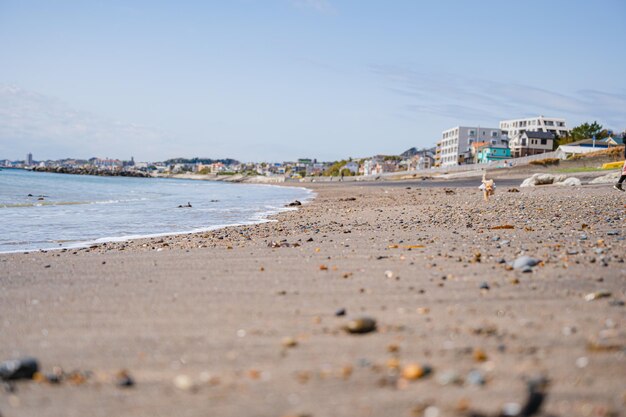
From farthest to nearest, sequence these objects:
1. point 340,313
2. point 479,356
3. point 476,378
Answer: point 340,313, point 479,356, point 476,378

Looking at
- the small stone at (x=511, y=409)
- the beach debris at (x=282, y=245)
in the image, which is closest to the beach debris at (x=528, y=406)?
the small stone at (x=511, y=409)

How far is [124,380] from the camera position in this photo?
296 cm

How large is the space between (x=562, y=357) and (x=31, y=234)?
1316 centimetres

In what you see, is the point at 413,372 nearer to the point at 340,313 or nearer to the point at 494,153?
the point at 340,313

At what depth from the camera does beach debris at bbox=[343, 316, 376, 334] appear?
12.0 ft

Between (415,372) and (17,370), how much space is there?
88.6 inches

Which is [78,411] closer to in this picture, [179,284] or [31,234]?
[179,284]

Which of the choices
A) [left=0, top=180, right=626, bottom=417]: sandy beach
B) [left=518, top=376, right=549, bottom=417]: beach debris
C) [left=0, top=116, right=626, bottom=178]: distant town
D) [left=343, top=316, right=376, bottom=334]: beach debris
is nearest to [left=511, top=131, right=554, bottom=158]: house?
[left=0, top=116, right=626, bottom=178]: distant town

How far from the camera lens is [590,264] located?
226 inches

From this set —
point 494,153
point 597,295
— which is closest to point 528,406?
point 597,295

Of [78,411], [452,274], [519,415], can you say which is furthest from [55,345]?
[452,274]

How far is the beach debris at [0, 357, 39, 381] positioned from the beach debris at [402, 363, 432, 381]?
2.14m

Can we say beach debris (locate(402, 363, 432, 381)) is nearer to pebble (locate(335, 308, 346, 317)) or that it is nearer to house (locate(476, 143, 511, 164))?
pebble (locate(335, 308, 346, 317))

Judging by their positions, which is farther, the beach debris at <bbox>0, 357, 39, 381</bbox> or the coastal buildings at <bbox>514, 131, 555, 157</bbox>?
the coastal buildings at <bbox>514, 131, 555, 157</bbox>
